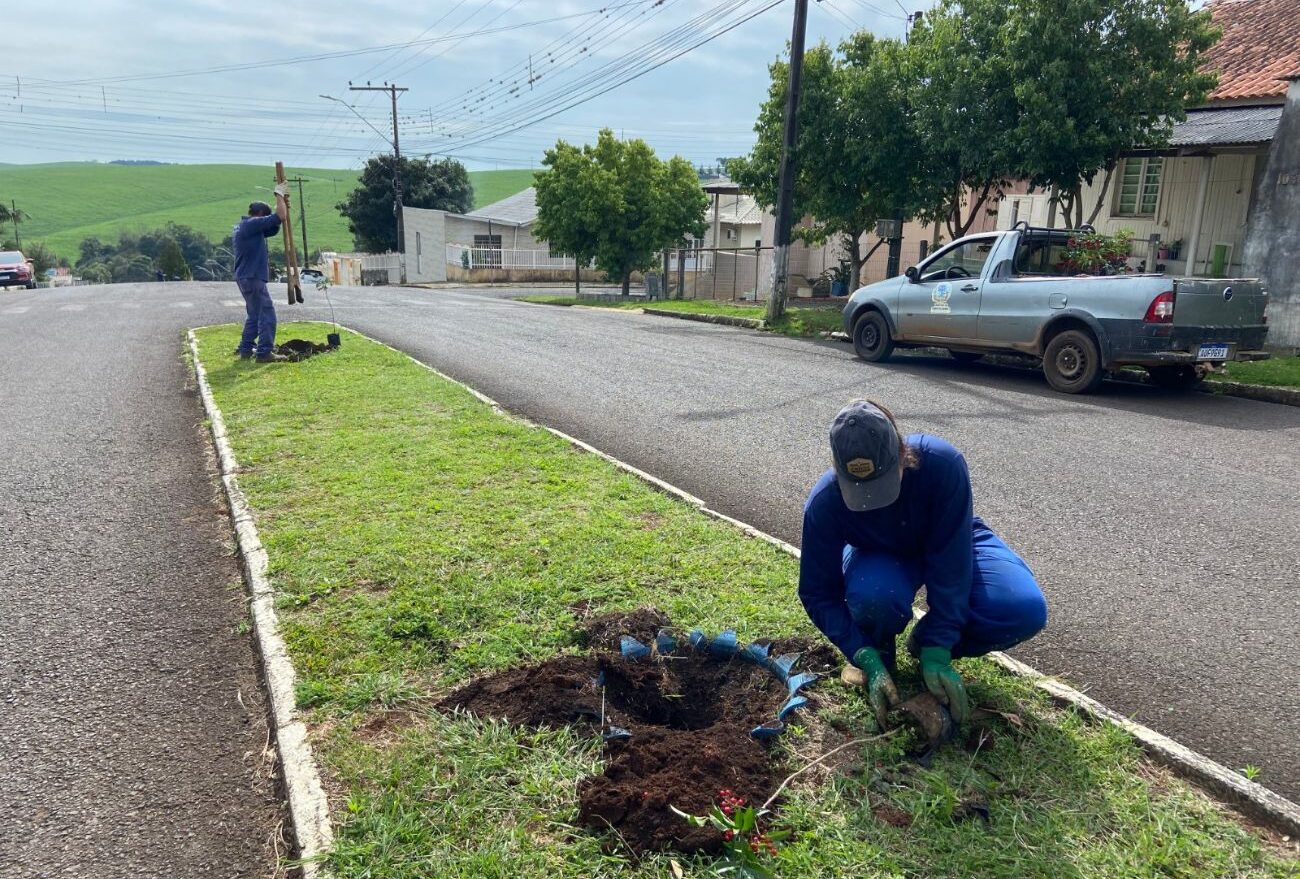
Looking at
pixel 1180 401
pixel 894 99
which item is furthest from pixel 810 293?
pixel 1180 401

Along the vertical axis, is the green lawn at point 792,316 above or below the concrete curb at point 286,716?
above

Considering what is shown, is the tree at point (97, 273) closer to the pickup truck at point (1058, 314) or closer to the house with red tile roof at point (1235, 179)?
the house with red tile roof at point (1235, 179)

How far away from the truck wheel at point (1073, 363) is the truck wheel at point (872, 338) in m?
2.55

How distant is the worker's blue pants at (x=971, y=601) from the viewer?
3.15 meters

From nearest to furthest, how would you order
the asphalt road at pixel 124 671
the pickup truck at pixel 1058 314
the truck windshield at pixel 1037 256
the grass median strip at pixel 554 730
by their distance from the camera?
the grass median strip at pixel 554 730
the asphalt road at pixel 124 671
the pickup truck at pixel 1058 314
the truck windshield at pixel 1037 256

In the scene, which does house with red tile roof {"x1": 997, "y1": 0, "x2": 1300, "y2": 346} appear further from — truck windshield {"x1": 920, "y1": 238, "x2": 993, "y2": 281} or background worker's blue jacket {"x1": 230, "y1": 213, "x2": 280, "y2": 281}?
background worker's blue jacket {"x1": 230, "y1": 213, "x2": 280, "y2": 281}

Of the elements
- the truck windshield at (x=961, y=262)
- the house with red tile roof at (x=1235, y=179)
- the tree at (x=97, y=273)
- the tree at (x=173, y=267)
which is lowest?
the tree at (x=97, y=273)

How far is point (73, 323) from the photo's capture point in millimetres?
17156

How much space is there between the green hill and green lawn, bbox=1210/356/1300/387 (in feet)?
321

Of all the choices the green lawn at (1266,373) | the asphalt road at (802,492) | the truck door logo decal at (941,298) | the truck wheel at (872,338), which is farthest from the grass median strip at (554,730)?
the green lawn at (1266,373)

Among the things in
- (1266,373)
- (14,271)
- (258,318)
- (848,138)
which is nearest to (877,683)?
(1266,373)

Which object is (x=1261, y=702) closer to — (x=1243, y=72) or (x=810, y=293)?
(x=1243, y=72)

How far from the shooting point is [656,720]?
3.25 meters

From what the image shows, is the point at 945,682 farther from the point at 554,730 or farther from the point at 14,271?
the point at 14,271
